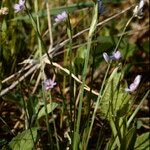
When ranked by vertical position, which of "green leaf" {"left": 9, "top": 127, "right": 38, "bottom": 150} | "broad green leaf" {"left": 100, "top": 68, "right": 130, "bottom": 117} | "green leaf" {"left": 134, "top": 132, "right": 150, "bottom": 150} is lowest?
"green leaf" {"left": 134, "top": 132, "right": 150, "bottom": 150}

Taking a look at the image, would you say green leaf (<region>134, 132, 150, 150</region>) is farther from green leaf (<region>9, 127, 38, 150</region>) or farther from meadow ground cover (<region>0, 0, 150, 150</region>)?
green leaf (<region>9, 127, 38, 150</region>)

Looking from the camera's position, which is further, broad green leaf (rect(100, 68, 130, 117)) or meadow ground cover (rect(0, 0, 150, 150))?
broad green leaf (rect(100, 68, 130, 117))

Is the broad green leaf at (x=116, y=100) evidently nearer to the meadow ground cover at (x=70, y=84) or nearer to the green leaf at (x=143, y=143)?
the meadow ground cover at (x=70, y=84)

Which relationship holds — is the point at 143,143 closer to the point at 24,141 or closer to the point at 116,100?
the point at 116,100

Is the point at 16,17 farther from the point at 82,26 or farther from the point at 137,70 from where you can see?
the point at 137,70

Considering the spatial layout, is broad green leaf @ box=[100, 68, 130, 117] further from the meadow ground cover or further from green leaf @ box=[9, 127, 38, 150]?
green leaf @ box=[9, 127, 38, 150]

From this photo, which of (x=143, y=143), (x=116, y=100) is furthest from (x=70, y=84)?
(x=143, y=143)

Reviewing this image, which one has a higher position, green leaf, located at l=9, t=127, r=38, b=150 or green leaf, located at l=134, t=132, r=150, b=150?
green leaf, located at l=9, t=127, r=38, b=150

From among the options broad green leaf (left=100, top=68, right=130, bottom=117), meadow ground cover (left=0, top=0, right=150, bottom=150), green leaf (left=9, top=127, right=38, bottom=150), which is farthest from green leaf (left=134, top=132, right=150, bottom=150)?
green leaf (left=9, top=127, right=38, bottom=150)
